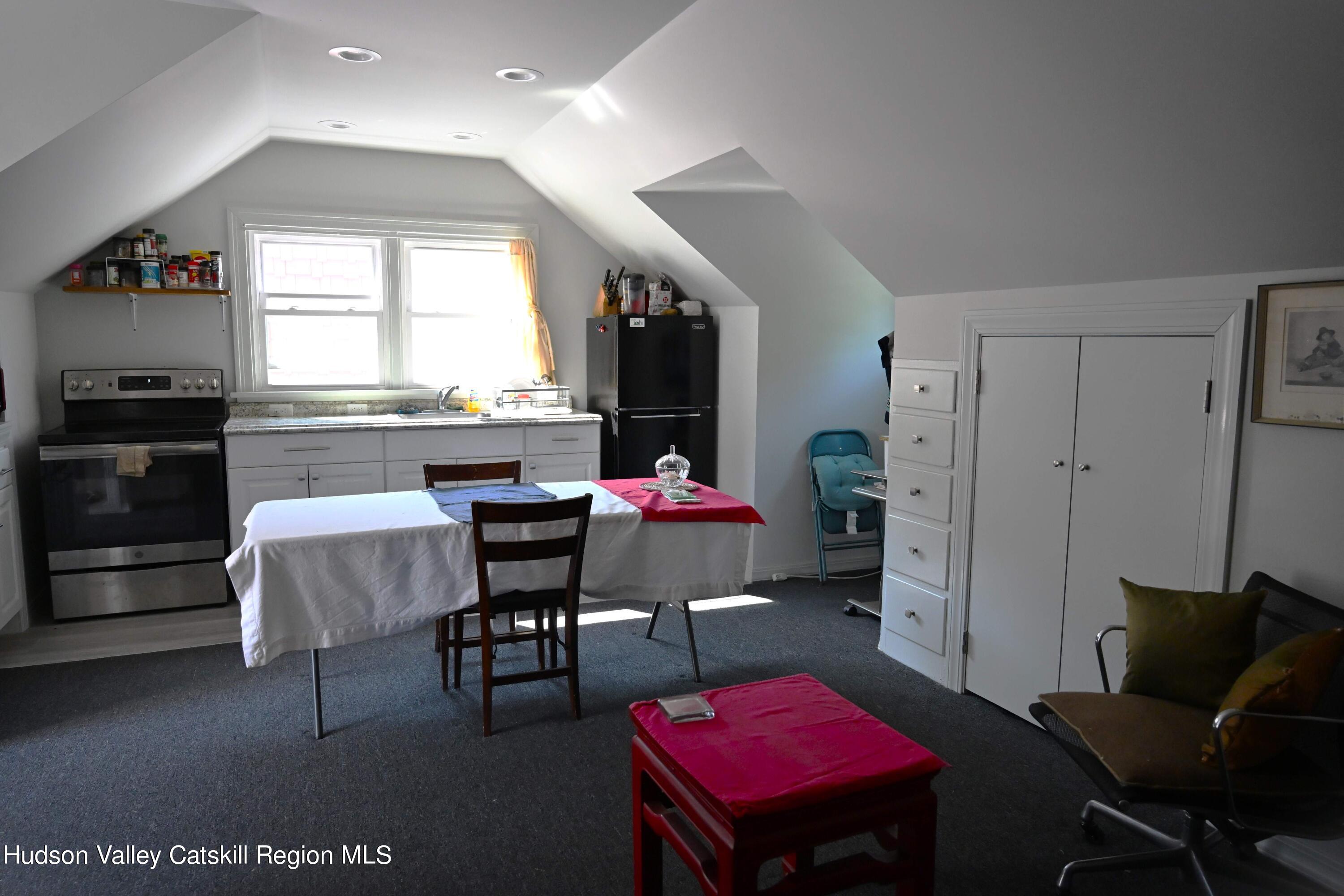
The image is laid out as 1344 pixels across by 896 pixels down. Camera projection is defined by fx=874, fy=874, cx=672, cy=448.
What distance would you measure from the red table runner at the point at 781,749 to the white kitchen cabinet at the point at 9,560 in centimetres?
316

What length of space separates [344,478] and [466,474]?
4.15 feet

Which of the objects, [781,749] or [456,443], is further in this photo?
[456,443]

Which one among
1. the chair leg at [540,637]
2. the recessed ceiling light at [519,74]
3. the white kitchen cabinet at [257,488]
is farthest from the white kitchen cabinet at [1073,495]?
the white kitchen cabinet at [257,488]

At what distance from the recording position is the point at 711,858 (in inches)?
70.9

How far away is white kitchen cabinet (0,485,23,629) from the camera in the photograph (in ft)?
12.1

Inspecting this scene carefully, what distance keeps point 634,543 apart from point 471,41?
1963mm

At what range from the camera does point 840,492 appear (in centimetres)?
501

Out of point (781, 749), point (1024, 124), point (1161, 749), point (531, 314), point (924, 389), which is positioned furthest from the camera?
point (531, 314)

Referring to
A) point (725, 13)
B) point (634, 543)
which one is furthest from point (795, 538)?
point (725, 13)

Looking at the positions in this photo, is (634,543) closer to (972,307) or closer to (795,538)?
(972,307)

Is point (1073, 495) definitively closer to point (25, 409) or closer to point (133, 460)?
point (133, 460)

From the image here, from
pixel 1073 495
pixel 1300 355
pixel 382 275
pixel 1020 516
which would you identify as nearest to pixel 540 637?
pixel 1020 516

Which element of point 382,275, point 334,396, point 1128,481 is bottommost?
point 1128,481

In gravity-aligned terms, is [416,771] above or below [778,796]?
below
